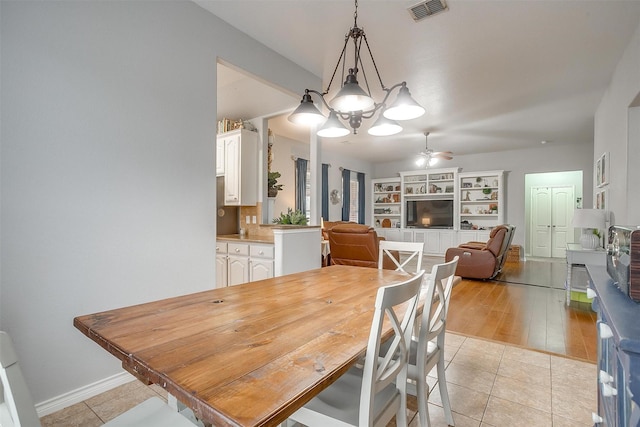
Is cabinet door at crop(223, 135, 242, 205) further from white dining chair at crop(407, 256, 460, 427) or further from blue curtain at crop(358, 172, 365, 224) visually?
blue curtain at crop(358, 172, 365, 224)

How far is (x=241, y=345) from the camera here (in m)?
1.04

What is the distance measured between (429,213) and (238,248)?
21.8 feet

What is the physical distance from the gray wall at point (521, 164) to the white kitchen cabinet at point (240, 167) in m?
6.49

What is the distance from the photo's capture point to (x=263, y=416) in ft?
2.20

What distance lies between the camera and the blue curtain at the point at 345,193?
28.4ft

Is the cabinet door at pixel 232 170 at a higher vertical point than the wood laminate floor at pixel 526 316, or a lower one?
higher

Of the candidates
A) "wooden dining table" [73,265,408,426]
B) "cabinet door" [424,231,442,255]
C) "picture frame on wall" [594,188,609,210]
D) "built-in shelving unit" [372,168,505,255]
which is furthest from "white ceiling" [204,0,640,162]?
"cabinet door" [424,231,442,255]

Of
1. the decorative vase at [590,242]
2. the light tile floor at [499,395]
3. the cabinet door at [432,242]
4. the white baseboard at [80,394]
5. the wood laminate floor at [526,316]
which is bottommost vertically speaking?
the light tile floor at [499,395]

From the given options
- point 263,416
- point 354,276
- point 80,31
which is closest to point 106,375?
point 354,276

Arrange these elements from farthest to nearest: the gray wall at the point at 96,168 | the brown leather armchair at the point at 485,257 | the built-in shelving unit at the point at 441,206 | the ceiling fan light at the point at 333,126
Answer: the built-in shelving unit at the point at 441,206 → the brown leather armchair at the point at 485,257 → the ceiling fan light at the point at 333,126 → the gray wall at the point at 96,168

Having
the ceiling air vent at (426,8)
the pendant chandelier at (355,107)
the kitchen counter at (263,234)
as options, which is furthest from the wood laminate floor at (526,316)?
the ceiling air vent at (426,8)

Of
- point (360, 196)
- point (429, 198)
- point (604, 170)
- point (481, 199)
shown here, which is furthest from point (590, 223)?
point (360, 196)

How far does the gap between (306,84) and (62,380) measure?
342cm

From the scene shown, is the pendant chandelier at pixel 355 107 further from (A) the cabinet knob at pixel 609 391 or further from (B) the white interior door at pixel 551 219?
(B) the white interior door at pixel 551 219
